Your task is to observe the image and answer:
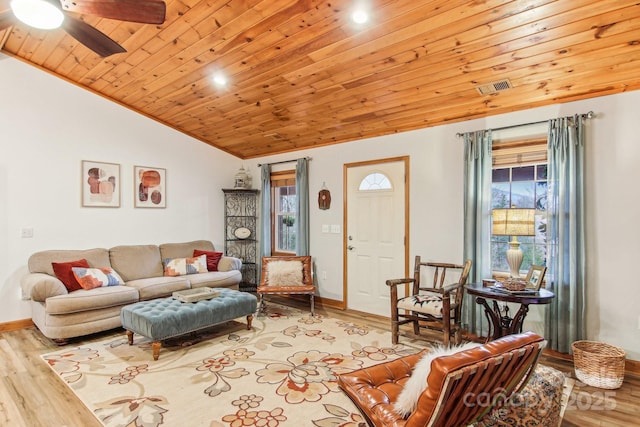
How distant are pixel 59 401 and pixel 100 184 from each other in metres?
3.12

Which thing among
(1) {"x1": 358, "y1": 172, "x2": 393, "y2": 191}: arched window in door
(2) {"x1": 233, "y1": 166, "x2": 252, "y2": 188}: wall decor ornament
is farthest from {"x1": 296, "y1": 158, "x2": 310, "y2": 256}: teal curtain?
(2) {"x1": 233, "y1": 166, "x2": 252, "y2": 188}: wall decor ornament

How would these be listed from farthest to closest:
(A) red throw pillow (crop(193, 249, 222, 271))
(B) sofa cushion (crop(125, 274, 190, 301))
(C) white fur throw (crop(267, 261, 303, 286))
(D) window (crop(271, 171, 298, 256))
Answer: (D) window (crop(271, 171, 298, 256)) < (A) red throw pillow (crop(193, 249, 222, 271)) < (C) white fur throw (crop(267, 261, 303, 286)) < (B) sofa cushion (crop(125, 274, 190, 301))

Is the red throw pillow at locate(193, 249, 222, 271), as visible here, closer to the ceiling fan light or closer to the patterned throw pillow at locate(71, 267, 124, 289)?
the patterned throw pillow at locate(71, 267, 124, 289)

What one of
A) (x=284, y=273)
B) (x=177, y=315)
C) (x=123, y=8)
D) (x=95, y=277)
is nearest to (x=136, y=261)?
(x=95, y=277)

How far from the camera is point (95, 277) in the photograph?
4.13m

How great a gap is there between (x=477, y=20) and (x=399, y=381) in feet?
8.07

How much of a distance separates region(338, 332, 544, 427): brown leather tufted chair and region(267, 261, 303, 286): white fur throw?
10.2 ft

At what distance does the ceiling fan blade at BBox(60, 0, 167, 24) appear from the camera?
6.95 ft

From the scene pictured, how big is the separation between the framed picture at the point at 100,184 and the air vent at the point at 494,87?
15.7ft

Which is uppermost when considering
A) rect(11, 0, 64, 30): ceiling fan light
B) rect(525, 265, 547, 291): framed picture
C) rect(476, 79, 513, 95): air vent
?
rect(11, 0, 64, 30): ceiling fan light

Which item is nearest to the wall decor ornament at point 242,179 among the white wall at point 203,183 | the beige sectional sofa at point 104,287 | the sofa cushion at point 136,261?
the white wall at point 203,183

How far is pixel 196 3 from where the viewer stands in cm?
277

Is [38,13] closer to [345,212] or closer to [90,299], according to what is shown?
[90,299]

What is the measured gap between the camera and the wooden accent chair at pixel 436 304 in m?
3.36
